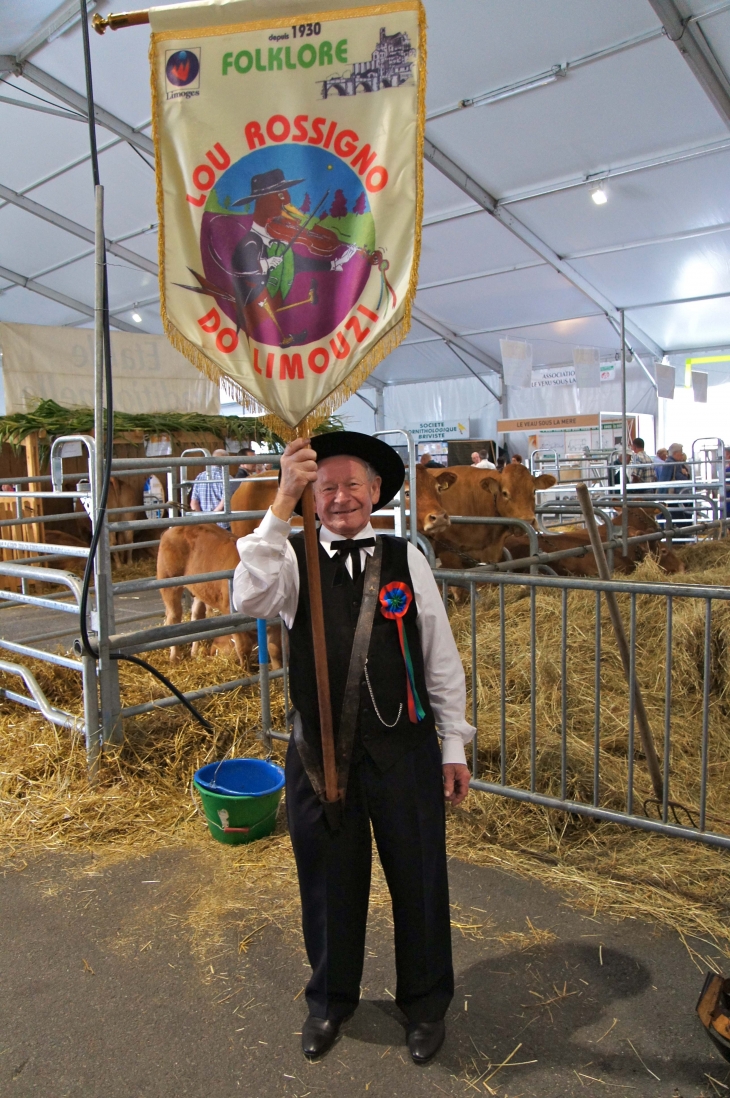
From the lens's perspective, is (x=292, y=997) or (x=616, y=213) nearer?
(x=292, y=997)

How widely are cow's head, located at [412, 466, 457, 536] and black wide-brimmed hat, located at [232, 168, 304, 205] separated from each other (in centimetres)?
440

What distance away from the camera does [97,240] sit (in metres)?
3.35

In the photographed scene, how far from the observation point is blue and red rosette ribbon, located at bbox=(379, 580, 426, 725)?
225 cm

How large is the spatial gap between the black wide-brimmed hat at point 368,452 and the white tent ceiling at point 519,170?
9.62m

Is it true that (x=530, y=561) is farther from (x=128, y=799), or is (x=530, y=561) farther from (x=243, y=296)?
(x=243, y=296)

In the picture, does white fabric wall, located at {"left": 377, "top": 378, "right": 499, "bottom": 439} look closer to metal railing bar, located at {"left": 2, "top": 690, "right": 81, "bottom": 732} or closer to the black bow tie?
→ metal railing bar, located at {"left": 2, "top": 690, "right": 81, "bottom": 732}

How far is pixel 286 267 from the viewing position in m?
2.16

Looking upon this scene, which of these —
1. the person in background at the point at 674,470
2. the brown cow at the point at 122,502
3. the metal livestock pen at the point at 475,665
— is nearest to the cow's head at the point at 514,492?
the metal livestock pen at the point at 475,665

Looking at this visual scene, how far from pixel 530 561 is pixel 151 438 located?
8.44m

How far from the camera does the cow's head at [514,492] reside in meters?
8.17

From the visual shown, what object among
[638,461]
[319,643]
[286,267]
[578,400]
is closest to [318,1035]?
[319,643]

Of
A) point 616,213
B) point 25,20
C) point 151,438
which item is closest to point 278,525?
point 151,438

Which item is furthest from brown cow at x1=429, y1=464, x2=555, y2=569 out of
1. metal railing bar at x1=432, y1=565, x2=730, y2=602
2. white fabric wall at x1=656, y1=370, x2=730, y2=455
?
white fabric wall at x1=656, y1=370, x2=730, y2=455

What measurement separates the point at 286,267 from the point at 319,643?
3.37 feet
